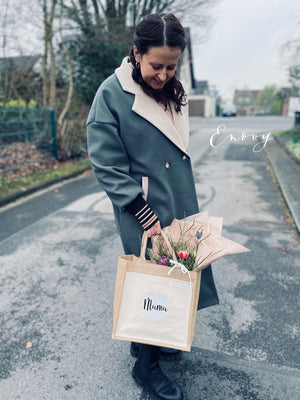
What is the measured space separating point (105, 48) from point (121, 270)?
10639 mm

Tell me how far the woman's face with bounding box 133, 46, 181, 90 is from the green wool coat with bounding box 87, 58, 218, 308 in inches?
3.5

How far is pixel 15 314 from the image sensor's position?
2.80m

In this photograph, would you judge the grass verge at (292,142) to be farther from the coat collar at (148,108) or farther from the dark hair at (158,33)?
the dark hair at (158,33)

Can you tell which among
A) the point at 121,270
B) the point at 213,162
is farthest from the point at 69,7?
the point at 121,270

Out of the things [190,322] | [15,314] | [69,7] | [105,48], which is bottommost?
[15,314]

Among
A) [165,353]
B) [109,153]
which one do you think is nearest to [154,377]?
[165,353]

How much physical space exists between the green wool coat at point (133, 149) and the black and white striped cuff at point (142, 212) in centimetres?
4

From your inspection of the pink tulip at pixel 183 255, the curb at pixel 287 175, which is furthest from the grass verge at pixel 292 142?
the pink tulip at pixel 183 255

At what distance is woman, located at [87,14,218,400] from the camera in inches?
63.0

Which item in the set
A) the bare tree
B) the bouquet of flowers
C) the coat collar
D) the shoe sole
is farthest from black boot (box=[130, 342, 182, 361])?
the bare tree

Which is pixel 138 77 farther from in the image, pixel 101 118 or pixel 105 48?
pixel 105 48

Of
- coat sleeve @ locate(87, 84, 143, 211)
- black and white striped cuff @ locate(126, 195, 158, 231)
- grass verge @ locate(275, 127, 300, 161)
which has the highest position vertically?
coat sleeve @ locate(87, 84, 143, 211)

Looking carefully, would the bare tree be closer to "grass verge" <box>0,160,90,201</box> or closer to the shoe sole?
"grass verge" <box>0,160,90,201</box>

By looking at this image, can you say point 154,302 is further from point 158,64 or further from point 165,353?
point 158,64
